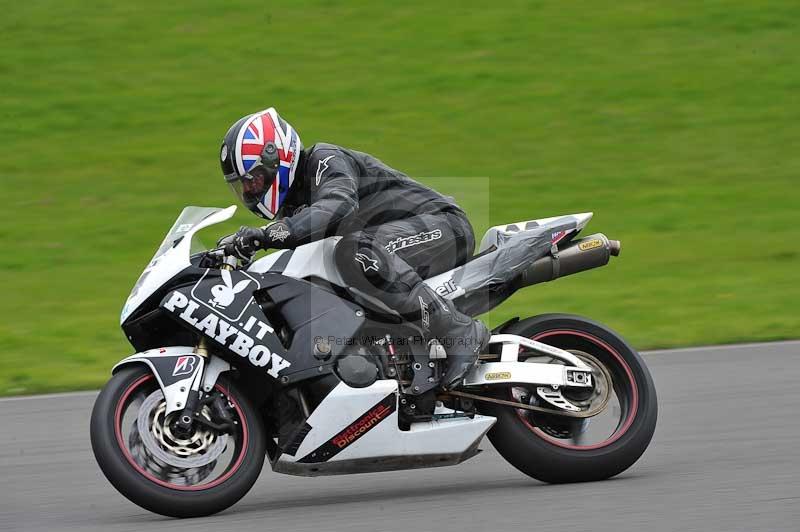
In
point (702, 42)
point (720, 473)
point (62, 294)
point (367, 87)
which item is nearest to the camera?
point (720, 473)

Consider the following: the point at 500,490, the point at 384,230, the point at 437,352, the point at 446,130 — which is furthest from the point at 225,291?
the point at 446,130

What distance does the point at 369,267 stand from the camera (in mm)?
4926

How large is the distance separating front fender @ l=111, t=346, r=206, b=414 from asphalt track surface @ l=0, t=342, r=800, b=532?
1.66ft

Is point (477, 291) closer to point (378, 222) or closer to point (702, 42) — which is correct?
point (378, 222)

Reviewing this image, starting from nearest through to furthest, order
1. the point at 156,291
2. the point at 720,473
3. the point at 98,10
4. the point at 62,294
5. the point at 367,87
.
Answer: the point at 156,291 → the point at 720,473 → the point at 62,294 → the point at 367,87 → the point at 98,10

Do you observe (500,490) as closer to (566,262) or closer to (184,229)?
(566,262)

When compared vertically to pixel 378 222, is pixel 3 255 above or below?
below

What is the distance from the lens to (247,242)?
464 centimetres

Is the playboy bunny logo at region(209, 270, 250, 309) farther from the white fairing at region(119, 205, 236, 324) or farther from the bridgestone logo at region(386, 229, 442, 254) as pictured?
the bridgestone logo at region(386, 229, 442, 254)

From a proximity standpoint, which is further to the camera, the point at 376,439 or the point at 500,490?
the point at 500,490

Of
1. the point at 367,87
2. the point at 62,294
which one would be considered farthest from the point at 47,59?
the point at 62,294

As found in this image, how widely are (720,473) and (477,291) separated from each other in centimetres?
131

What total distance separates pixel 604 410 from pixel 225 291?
178 cm

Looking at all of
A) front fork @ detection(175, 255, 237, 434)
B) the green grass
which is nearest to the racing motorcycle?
front fork @ detection(175, 255, 237, 434)
